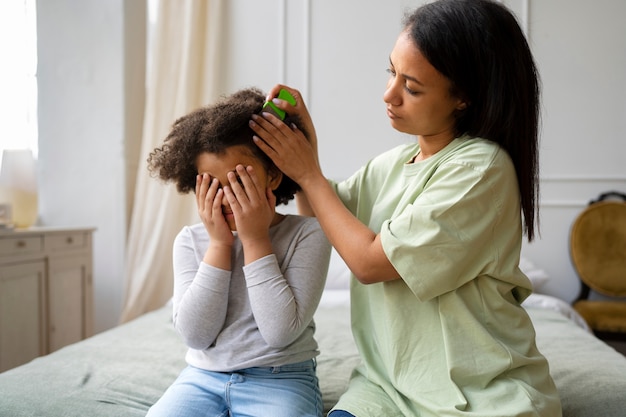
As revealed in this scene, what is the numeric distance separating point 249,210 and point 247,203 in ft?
0.04

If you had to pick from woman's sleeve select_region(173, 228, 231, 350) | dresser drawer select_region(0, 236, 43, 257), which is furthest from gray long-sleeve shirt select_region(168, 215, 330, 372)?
dresser drawer select_region(0, 236, 43, 257)

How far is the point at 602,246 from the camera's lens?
3.00 metres

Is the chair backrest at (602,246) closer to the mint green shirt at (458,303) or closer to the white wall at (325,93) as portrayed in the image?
the white wall at (325,93)

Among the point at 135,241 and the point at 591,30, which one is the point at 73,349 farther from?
the point at 591,30

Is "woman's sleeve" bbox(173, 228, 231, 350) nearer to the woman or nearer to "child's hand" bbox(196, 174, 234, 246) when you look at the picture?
"child's hand" bbox(196, 174, 234, 246)

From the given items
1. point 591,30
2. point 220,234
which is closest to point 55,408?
point 220,234

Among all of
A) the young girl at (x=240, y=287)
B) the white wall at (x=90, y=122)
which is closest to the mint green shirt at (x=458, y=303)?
the young girl at (x=240, y=287)

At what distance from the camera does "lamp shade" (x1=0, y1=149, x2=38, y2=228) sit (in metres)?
2.64

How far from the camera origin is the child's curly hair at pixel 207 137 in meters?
1.11

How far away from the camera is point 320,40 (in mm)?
3312

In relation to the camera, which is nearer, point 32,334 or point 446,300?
point 446,300

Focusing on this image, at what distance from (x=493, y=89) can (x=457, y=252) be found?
0.92 ft

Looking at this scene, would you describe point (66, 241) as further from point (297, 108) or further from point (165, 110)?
point (297, 108)

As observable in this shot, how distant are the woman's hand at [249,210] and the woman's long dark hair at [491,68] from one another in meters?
0.38
